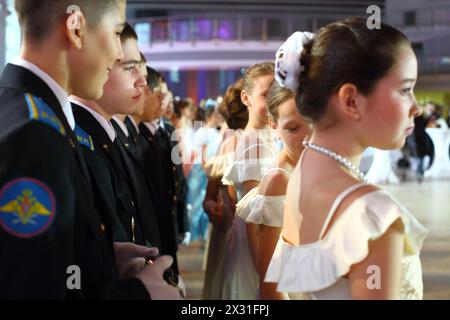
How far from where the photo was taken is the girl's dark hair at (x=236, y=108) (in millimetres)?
3346

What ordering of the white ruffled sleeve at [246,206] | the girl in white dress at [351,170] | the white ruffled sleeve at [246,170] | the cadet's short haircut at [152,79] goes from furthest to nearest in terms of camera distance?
the cadet's short haircut at [152,79] → the white ruffled sleeve at [246,170] → the white ruffled sleeve at [246,206] → the girl in white dress at [351,170]

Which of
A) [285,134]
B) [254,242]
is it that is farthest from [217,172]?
[285,134]

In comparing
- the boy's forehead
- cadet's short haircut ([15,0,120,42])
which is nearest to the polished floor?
the boy's forehead

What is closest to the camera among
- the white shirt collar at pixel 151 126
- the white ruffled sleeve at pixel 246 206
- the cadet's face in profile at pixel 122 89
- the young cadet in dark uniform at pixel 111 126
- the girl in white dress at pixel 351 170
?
the girl in white dress at pixel 351 170

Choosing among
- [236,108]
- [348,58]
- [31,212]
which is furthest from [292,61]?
[236,108]

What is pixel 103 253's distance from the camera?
1369mm

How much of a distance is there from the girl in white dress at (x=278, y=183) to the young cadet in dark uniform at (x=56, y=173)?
24.3 inches

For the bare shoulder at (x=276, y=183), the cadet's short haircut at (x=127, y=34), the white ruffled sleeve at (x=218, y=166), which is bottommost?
the white ruffled sleeve at (x=218, y=166)

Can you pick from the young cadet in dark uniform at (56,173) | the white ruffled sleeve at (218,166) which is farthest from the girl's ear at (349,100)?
the white ruffled sleeve at (218,166)

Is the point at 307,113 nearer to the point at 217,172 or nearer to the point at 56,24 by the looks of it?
the point at 56,24

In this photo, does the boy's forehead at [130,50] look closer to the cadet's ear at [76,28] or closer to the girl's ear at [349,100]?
the cadet's ear at [76,28]

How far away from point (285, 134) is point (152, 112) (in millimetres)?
1885

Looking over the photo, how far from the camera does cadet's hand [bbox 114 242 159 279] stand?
1466 millimetres

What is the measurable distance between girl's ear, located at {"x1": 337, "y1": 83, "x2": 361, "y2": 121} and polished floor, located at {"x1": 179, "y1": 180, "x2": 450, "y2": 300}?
331 centimetres
